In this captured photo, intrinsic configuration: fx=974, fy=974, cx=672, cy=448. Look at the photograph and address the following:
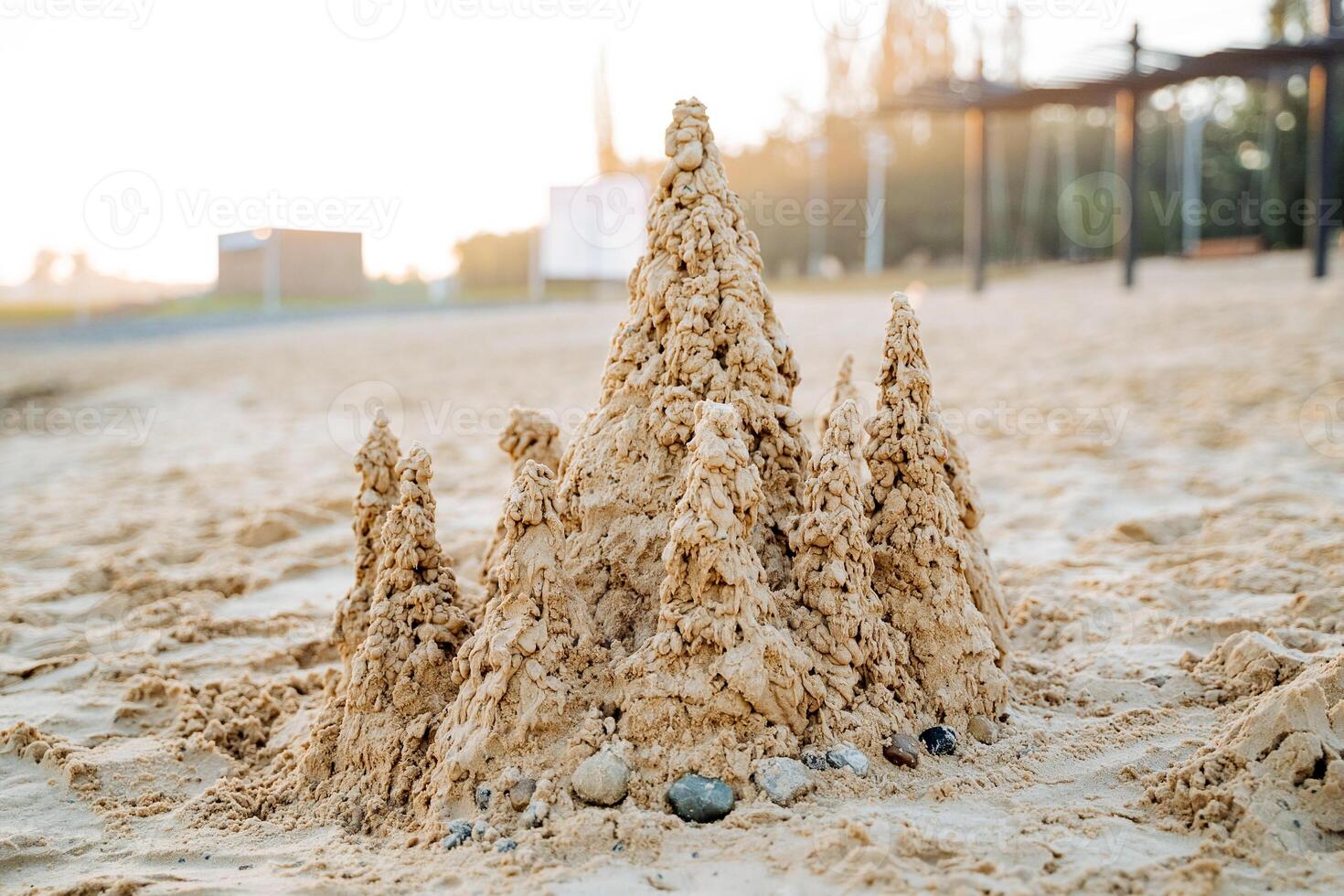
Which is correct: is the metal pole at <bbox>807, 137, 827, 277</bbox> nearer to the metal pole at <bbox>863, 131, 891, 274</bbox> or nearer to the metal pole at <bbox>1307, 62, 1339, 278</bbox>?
the metal pole at <bbox>863, 131, 891, 274</bbox>

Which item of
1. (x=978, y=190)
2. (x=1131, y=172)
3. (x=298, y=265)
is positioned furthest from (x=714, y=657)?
(x=978, y=190)

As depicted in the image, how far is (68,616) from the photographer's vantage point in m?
4.28

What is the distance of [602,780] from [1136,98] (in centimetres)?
1290

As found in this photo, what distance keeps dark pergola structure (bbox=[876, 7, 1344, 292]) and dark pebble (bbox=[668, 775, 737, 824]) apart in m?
10.9

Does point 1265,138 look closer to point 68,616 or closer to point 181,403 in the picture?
point 181,403

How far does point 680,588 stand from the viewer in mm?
2436

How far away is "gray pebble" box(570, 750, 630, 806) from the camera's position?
2.27 m

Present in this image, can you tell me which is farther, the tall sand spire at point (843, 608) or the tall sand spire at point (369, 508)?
the tall sand spire at point (369, 508)

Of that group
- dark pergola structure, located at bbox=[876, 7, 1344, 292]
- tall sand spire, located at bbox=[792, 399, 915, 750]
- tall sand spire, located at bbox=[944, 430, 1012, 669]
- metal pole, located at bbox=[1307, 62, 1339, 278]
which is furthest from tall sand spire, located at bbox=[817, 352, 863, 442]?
metal pole, located at bbox=[1307, 62, 1339, 278]

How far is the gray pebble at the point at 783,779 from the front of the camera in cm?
229

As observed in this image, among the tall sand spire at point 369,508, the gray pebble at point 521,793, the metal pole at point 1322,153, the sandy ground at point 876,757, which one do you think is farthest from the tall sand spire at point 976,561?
the metal pole at point 1322,153

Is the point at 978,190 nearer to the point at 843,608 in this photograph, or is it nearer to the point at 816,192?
the point at 843,608

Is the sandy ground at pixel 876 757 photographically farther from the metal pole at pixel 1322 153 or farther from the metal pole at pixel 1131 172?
the metal pole at pixel 1131 172

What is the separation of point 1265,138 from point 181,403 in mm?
23970
